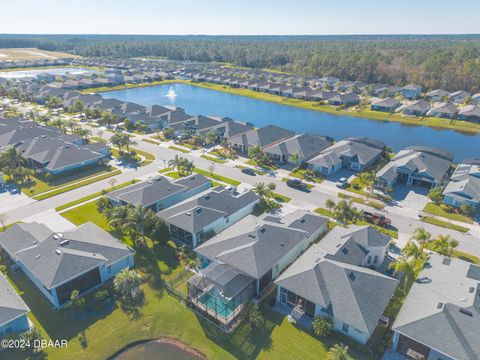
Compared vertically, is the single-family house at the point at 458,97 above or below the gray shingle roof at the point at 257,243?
above

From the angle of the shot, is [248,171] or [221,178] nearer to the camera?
[221,178]

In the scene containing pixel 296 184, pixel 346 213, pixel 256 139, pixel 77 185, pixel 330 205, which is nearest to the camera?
pixel 346 213

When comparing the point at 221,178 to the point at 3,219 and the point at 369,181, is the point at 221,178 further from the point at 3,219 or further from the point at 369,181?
the point at 3,219

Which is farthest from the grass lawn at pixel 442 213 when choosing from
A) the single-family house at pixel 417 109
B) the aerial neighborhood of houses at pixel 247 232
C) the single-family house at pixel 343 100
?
the single-family house at pixel 343 100

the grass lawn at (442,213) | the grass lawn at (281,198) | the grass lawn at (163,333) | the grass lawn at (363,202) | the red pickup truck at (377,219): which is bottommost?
the grass lawn at (163,333)

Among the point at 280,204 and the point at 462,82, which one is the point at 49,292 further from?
the point at 462,82

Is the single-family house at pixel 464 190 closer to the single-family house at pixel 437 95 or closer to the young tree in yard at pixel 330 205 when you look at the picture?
the young tree in yard at pixel 330 205

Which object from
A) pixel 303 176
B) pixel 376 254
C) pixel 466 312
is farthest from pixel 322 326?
pixel 303 176
